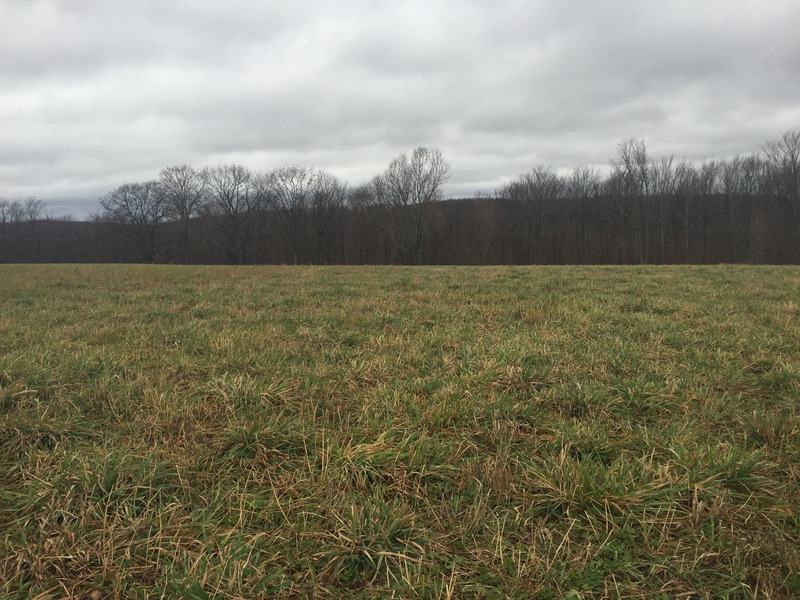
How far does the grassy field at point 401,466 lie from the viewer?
6.33 ft

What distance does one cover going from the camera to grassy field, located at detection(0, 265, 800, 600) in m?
1.93

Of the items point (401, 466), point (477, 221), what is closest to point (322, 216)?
point (477, 221)

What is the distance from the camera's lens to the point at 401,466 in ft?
8.80

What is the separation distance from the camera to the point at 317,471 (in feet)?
8.70

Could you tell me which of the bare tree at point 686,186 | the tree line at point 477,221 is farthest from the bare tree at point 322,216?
the bare tree at point 686,186

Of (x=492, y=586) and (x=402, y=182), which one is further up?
(x=402, y=182)

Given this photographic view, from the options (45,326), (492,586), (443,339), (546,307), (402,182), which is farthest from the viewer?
(402,182)

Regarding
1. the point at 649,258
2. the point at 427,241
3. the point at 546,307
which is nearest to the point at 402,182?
the point at 427,241

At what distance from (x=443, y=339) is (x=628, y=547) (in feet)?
12.0

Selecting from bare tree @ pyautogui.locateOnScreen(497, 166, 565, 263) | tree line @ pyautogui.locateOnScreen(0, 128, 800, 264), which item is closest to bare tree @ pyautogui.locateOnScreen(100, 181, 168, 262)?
tree line @ pyautogui.locateOnScreen(0, 128, 800, 264)

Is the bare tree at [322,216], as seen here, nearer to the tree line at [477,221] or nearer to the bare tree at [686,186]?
the tree line at [477,221]

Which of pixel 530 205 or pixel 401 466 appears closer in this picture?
pixel 401 466

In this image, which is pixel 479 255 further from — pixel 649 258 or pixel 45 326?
pixel 45 326

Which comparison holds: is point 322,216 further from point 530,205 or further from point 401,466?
point 401,466
